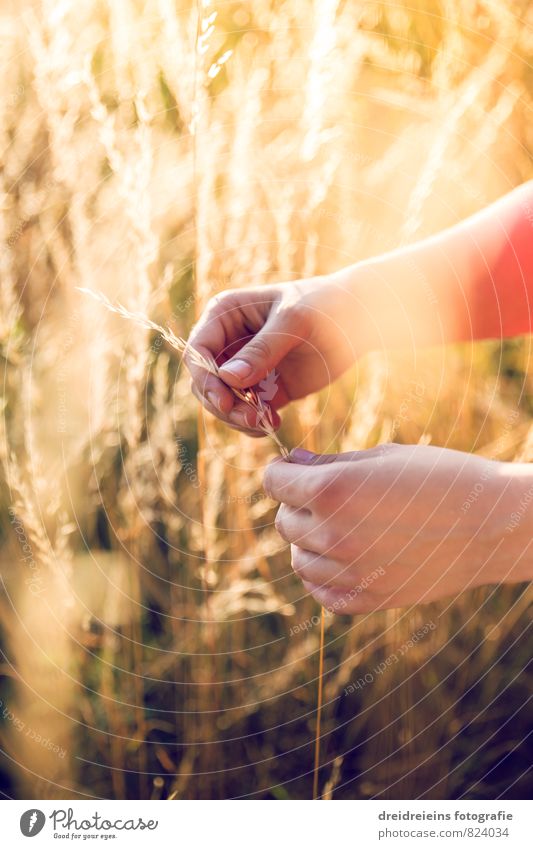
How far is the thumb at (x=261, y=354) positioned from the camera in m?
0.74

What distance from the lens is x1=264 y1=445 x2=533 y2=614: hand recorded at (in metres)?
0.68

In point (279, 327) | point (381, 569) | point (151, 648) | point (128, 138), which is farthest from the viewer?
point (128, 138)

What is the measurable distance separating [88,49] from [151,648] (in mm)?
779

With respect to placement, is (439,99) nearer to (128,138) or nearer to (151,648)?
(128,138)

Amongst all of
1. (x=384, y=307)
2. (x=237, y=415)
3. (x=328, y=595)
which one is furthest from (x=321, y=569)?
(x=384, y=307)

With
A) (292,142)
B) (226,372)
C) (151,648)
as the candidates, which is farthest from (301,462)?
(292,142)

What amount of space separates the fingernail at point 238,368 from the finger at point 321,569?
0.59 ft

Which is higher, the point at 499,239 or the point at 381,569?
the point at 499,239

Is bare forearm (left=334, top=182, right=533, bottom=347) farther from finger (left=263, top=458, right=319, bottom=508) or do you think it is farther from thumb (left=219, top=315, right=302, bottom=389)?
finger (left=263, top=458, right=319, bottom=508)

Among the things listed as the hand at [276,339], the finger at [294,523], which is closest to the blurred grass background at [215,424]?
the hand at [276,339]

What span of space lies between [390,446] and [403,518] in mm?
74
